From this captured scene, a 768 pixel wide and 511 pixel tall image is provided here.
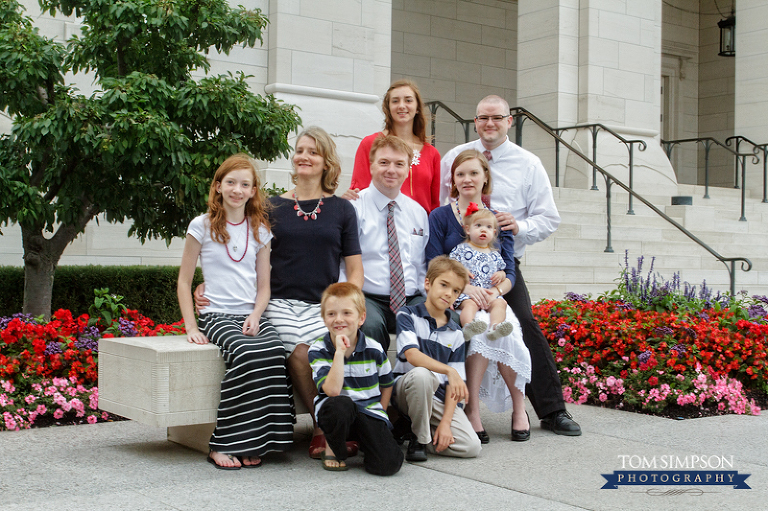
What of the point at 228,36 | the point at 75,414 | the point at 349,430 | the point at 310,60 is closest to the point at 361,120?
the point at 310,60

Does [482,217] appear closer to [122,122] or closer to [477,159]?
[477,159]

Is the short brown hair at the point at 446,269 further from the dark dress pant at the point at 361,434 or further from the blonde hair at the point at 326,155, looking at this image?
the dark dress pant at the point at 361,434

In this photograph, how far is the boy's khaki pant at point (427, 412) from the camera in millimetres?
4344

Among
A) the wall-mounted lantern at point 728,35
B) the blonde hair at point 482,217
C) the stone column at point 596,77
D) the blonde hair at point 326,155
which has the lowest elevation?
the blonde hair at point 482,217

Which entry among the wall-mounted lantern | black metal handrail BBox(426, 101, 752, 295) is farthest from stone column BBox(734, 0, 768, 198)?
black metal handrail BBox(426, 101, 752, 295)

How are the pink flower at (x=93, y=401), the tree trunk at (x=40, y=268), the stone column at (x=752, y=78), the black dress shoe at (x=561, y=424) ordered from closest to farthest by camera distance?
the black dress shoe at (x=561, y=424)
the pink flower at (x=93, y=401)
the tree trunk at (x=40, y=268)
the stone column at (x=752, y=78)

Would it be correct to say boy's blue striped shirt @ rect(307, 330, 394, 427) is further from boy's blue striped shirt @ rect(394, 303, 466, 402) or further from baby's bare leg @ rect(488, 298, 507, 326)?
baby's bare leg @ rect(488, 298, 507, 326)

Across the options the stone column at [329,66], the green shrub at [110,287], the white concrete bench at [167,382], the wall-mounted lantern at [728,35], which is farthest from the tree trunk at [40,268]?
the wall-mounted lantern at [728,35]

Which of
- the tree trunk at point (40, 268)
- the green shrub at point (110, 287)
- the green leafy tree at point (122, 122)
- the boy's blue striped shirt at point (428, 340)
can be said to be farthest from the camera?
the green shrub at point (110, 287)

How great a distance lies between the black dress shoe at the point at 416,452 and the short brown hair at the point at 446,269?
839mm

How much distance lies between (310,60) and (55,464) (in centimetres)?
665

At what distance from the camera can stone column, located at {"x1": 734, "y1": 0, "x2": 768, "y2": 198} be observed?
14.8m

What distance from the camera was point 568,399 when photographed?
6266 mm

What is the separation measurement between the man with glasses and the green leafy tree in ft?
5.83
